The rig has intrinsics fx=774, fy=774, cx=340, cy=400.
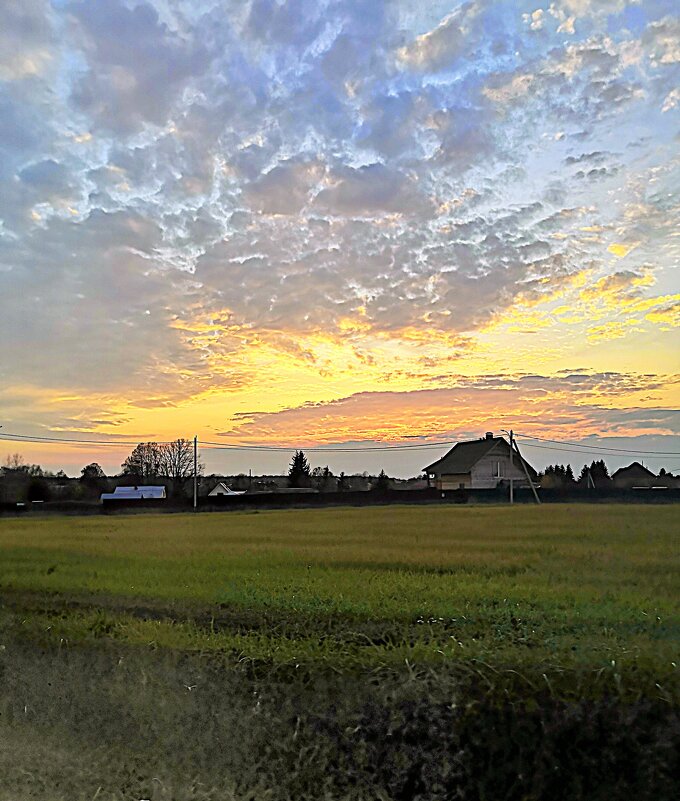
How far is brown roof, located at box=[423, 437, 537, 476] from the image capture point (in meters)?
34.9

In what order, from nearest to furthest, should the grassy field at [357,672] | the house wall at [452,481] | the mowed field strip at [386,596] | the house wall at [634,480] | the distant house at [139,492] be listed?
the grassy field at [357,672]
the mowed field strip at [386,596]
the house wall at [634,480]
the distant house at [139,492]
the house wall at [452,481]

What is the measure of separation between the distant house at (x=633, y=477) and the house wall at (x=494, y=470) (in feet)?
38.8

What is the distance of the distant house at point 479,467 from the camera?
1283 inches

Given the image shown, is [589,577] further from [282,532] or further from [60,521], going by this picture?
[60,521]

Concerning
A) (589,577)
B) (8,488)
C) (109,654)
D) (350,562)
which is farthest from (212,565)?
(8,488)

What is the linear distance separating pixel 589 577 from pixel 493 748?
127 inches

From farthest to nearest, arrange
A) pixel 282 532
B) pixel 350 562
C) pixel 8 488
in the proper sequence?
pixel 8 488 → pixel 282 532 → pixel 350 562

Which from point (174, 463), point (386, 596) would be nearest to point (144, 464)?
point (174, 463)

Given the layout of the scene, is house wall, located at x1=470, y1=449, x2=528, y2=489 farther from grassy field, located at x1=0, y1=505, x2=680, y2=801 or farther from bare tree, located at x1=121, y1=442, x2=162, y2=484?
grassy field, located at x1=0, y1=505, x2=680, y2=801

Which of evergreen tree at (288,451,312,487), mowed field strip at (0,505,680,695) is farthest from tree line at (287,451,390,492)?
mowed field strip at (0,505,680,695)

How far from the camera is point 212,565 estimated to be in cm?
913

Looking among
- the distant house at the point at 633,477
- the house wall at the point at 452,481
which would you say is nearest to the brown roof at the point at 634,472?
the distant house at the point at 633,477

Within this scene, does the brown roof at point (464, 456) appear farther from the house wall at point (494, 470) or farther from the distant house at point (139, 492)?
the distant house at point (139, 492)

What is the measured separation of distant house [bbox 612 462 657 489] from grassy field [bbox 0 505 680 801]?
26.5ft
